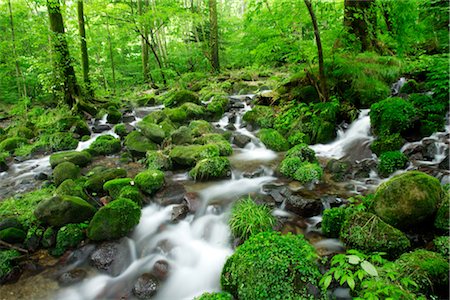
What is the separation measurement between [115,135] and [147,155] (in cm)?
306

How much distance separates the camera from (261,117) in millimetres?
9828

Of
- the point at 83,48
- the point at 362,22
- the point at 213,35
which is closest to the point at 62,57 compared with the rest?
the point at 83,48

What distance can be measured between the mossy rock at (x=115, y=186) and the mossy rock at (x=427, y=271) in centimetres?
507

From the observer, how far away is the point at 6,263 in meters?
4.23

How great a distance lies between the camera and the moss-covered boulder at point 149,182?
20.3 feet

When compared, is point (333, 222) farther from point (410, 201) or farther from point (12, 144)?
point (12, 144)

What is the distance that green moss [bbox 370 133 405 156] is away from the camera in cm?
677

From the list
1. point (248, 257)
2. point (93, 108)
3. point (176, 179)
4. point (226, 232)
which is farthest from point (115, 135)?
point (248, 257)

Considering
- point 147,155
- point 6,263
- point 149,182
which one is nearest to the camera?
point 6,263

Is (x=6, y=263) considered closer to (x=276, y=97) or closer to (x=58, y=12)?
(x=276, y=97)

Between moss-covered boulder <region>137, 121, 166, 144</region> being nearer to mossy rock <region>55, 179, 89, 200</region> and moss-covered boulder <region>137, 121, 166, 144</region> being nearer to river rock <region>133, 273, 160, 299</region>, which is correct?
mossy rock <region>55, 179, 89, 200</region>

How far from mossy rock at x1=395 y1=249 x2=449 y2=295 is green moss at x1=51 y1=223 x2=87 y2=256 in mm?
4746

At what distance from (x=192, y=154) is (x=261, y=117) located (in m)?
3.39

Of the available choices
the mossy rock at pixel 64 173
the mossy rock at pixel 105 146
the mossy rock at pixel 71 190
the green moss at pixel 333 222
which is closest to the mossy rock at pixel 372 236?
the green moss at pixel 333 222
